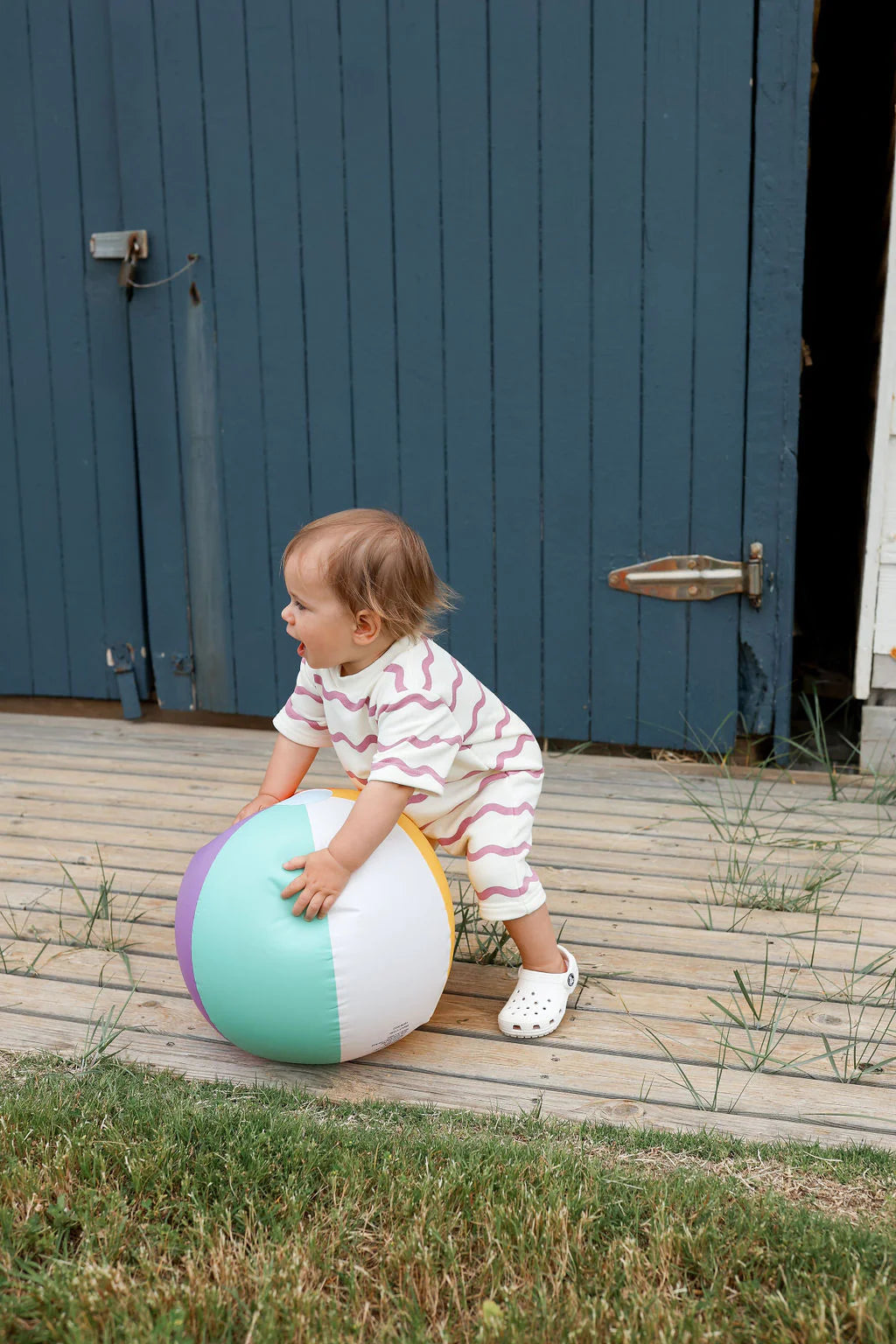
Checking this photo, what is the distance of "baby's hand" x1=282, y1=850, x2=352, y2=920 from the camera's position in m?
2.01

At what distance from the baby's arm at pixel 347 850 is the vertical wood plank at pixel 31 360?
2.97m

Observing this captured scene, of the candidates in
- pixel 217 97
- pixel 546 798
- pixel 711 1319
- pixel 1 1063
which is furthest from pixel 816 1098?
pixel 217 97

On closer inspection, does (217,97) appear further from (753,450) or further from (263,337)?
(753,450)

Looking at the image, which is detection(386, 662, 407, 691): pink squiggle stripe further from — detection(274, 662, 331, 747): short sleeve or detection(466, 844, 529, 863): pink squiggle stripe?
detection(466, 844, 529, 863): pink squiggle stripe

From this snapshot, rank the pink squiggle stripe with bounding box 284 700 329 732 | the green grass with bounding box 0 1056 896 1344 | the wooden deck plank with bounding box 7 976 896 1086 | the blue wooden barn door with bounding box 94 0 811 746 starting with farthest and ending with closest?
the blue wooden barn door with bounding box 94 0 811 746 → the pink squiggle stripe with bounding box 284 700 329 732 → the wooden deck plank with bounding box 7 976 896 1086 → the green grass with bounding box 0 1056 896 1344

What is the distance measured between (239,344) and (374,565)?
2375 millimetres

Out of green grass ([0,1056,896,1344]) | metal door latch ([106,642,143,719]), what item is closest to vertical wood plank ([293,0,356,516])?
metal door latch ([106,642,143,719])

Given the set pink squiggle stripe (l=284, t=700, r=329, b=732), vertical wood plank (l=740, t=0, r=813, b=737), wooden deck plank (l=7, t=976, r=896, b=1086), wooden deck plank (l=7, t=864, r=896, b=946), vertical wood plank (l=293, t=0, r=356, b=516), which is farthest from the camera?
vertical wood plank (l=293, t=0, r=356, b=516)

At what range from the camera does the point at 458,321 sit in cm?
404

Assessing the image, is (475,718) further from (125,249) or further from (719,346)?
(125,249)

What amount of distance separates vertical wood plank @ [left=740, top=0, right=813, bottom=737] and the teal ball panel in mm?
2194

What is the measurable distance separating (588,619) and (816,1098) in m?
2.17

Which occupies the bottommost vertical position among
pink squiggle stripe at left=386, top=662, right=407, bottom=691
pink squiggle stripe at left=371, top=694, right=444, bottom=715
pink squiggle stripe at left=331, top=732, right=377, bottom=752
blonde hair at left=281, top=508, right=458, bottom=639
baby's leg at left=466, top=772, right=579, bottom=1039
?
baby's leg at left=466, top=772, right=579, bottom=1039

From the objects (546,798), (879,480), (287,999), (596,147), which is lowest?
(546,798)
